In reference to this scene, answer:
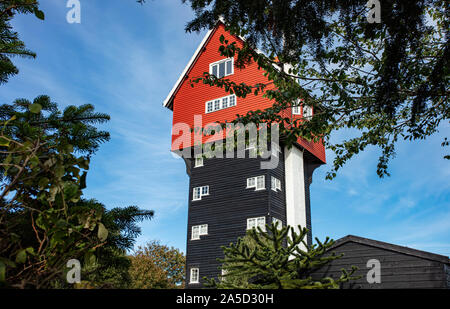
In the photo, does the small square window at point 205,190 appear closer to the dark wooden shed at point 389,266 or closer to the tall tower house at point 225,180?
the tall tower house at point 225,180

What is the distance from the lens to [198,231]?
85.5ft

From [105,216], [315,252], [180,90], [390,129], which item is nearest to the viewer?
[105,216]

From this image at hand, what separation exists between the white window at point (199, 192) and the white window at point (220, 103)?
20.4 feet

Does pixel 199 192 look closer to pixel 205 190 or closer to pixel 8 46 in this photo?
pixel 205 190

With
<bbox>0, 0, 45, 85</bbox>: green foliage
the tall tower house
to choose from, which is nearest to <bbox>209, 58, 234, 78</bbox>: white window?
the tall tower house

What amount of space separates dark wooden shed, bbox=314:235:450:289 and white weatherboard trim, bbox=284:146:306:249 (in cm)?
1421

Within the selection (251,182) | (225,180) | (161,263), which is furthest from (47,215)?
(161,263)

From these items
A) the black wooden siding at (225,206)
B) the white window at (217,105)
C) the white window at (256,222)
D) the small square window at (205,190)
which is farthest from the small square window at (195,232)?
the white window at (217,105)

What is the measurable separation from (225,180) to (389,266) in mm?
17020

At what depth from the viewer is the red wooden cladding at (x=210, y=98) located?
24781 mm
